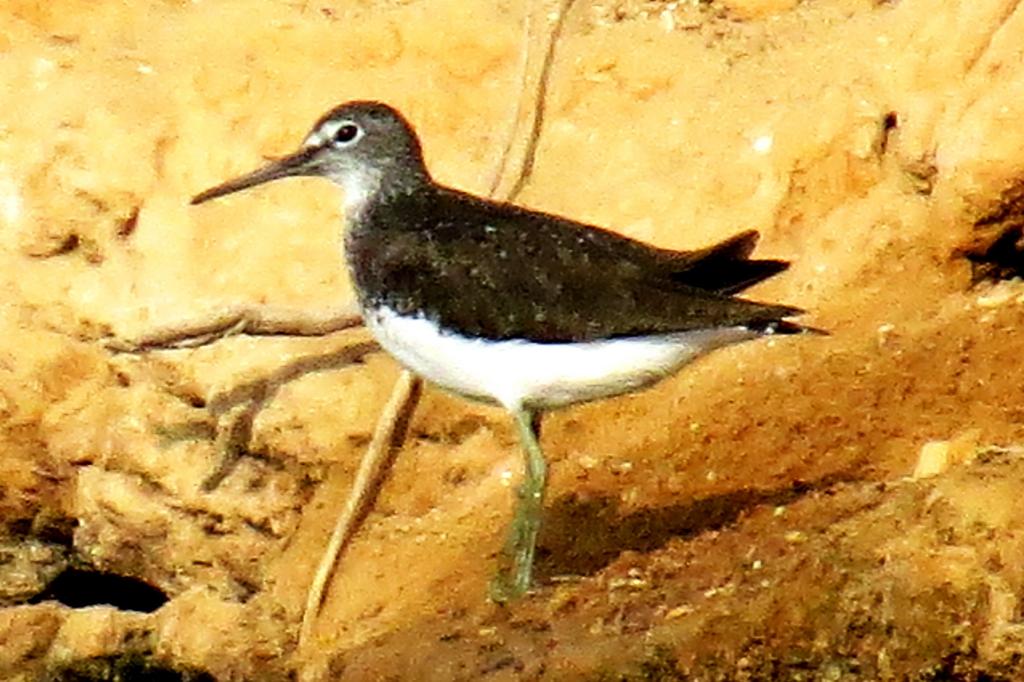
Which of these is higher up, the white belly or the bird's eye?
the bird's eye

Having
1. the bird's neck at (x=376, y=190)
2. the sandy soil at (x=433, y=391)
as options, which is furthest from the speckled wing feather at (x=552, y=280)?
the sandy soil at (x=433, y=391)

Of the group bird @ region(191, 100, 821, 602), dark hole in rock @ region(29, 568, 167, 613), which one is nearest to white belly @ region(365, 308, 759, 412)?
bird @ region(191, 100, 821, 602)

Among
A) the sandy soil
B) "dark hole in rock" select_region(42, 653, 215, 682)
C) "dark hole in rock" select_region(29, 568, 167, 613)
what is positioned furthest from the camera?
"dark hole in rock" select_region(29, 568, 167, 613)

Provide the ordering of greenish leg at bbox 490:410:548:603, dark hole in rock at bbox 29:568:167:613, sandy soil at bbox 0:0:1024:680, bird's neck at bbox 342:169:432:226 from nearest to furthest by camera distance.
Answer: greenish leg at bbox 490:410:548:603, sandy soil at bbox 0:0:1024:680, bird's neck at bbox 342:169:432:226, dark hole in rock at bbox 29:568:167:613

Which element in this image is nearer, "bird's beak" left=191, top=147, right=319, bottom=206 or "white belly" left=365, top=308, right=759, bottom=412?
"white belly" left=365, top=308, right=759, bottom=412

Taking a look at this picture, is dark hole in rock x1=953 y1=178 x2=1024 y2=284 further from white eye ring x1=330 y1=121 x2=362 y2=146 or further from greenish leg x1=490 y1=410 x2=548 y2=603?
white eye ring x1=330 y1=121 x2=362 y2=146

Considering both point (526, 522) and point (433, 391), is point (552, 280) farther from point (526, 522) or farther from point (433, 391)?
point (433, 391)
